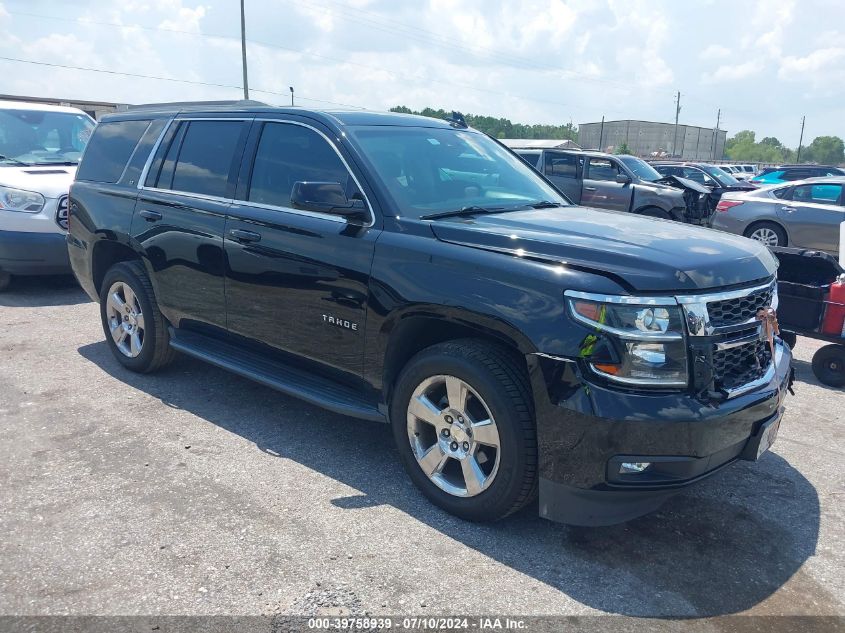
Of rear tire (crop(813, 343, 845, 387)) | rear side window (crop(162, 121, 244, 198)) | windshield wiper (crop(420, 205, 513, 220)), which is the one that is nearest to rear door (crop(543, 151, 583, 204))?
rear tire (crop(813, 343, 845, 387))

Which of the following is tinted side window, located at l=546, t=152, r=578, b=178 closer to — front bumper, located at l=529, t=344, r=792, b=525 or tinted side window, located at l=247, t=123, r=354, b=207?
tinted side window, located at l=247, t=123, r=354, b=207

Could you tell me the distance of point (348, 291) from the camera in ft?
12.6

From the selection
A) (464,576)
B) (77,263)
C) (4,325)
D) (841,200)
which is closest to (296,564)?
(464,576)

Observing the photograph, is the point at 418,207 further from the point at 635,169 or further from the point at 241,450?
the point at 635,169

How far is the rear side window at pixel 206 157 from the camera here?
15.4 feet

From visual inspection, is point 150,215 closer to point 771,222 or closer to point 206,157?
point 206,157

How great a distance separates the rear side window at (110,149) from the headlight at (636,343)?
13.3 ft

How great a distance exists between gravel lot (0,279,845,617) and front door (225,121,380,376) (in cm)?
70

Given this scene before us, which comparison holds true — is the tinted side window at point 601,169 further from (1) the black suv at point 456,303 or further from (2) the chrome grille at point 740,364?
(2) the chrome grille at point 740,364

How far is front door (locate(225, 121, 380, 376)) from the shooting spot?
12.6 feet

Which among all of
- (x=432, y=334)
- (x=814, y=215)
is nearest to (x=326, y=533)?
(x=432, y=334)

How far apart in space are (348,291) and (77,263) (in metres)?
3.31

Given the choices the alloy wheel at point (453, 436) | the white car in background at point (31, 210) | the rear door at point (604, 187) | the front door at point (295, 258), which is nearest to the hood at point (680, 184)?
the rear door at point (604, 187)

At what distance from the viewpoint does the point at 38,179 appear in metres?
8.24
